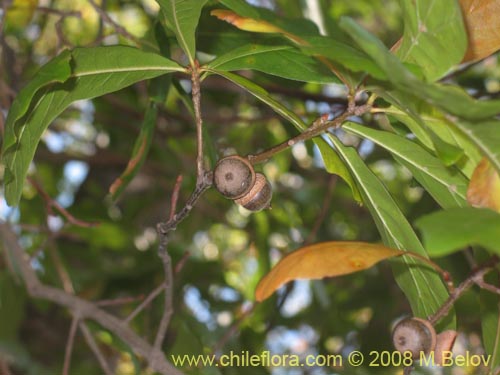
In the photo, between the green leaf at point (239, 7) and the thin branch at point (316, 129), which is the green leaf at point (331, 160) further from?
the green leaf at point (239, 7)

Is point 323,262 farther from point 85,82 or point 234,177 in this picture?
point 85,82

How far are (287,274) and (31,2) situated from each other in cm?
139

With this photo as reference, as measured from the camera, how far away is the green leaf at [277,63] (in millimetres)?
850

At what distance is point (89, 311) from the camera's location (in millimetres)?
1417

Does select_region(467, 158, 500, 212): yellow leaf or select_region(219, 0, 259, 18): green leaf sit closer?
select_region(467, 158, 500, 212): yellow leaf

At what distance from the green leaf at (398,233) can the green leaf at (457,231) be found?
0.30 meters

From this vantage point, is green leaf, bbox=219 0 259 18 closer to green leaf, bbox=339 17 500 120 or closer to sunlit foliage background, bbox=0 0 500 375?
green leaf, bbox=339 17 500 120

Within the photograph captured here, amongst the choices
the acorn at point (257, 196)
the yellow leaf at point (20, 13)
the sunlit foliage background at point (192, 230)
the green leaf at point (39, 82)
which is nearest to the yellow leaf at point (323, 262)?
the acorn at point (257, 196)

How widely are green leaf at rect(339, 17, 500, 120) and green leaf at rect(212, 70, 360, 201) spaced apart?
224mm

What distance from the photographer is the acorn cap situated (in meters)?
0.79

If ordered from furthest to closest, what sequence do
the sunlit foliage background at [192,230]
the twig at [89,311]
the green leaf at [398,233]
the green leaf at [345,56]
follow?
the sunlit foliage background at [192,230]
the twig at [89,311]
the green leaf at [398,233]
the green leaf at [345,56]

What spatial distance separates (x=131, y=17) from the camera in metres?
3.81

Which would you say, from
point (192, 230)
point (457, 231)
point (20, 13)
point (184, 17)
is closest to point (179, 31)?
point (184, 17)

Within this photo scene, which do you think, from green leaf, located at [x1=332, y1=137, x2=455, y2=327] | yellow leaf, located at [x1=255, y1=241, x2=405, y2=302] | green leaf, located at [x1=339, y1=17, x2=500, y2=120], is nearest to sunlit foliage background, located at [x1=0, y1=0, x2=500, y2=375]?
green leaf, located at [x1=332, y1=137, x2=455, y2=327]
